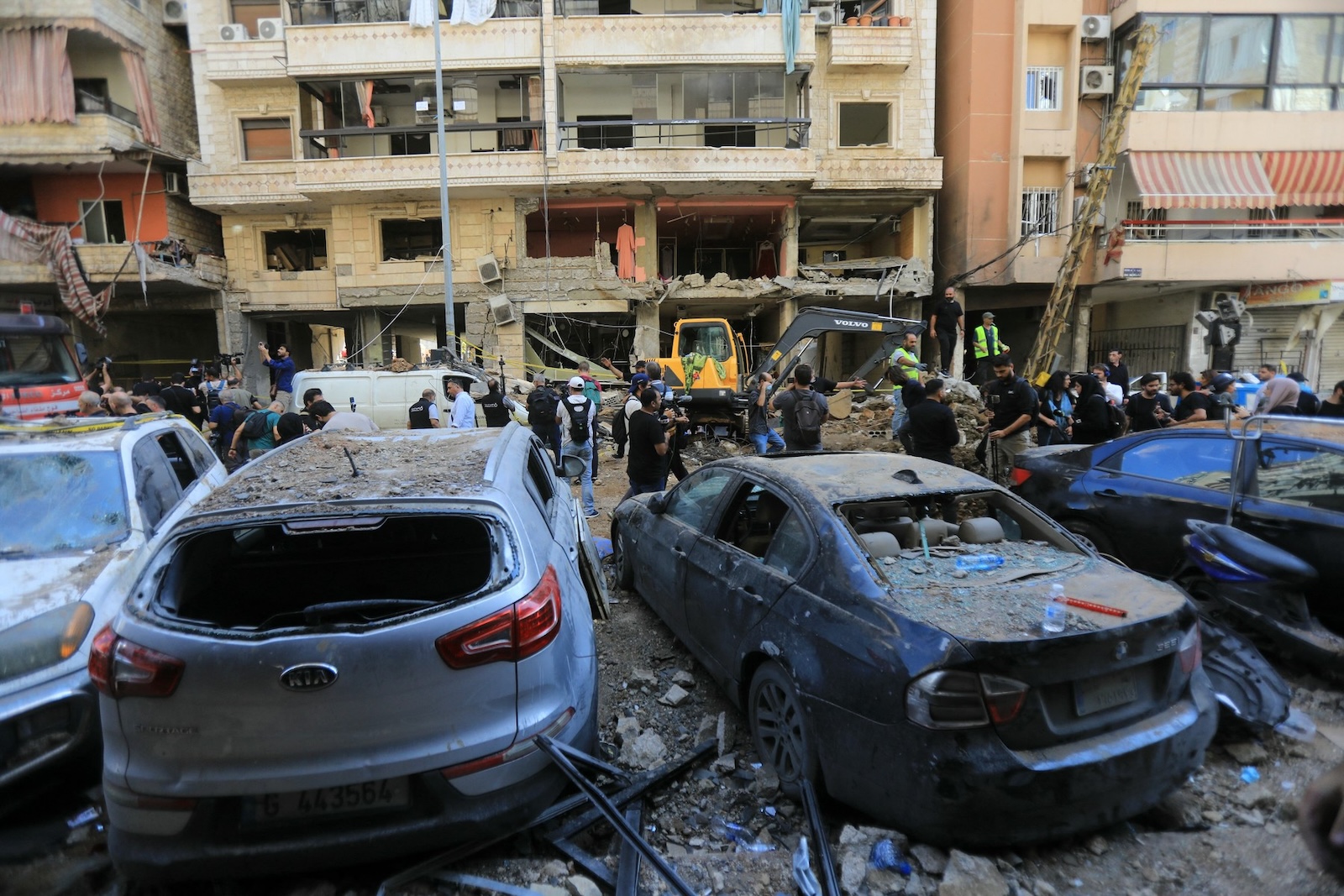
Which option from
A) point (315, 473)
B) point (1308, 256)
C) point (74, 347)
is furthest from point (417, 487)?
point (1308, 256)

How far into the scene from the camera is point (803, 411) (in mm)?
8070

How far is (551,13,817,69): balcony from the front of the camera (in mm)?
18719

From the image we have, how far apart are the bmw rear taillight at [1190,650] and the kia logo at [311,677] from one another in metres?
3.15

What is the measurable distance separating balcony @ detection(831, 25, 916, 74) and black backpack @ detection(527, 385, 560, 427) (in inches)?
622

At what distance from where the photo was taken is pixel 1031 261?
1922 centimetres

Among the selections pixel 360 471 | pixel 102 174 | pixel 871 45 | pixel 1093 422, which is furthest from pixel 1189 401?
pixel 102 174

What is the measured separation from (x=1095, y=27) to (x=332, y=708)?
24.0m

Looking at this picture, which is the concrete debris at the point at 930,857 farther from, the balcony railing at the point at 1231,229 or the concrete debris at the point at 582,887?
the balcony railing at the point at 1231,229

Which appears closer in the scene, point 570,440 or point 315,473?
point 315,473

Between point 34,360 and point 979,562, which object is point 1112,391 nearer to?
point 979,562

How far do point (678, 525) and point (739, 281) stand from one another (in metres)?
16.4

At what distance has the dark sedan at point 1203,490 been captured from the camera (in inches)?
161

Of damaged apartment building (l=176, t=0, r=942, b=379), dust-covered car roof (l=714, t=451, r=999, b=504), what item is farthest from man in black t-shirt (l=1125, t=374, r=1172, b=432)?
damaged apartment building (l=176, t=0, r=942, b=379)

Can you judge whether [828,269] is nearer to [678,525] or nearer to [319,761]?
[678,525]
